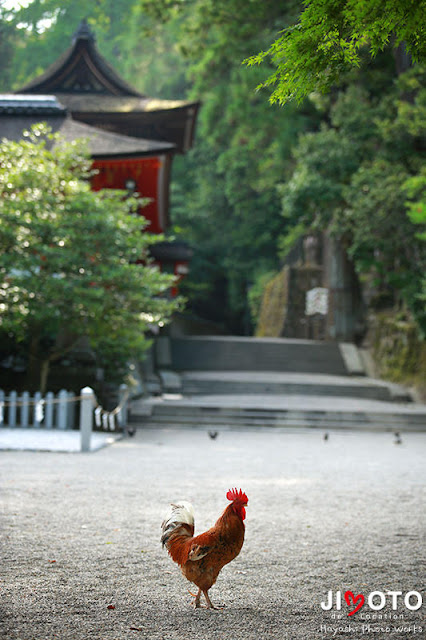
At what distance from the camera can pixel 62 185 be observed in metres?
12.8

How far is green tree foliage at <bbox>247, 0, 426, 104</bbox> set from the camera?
294 centimetres

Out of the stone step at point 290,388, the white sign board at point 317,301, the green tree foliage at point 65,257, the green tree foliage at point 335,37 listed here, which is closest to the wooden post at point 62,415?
the green tree foliage at point 65,257

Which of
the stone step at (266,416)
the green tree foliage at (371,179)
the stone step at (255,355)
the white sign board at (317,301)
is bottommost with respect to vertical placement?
the stone step at (266,416)

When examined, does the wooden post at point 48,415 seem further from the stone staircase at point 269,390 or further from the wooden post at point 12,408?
the stone staircase at point 269,390

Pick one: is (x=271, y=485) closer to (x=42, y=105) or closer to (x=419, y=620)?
(x=419, y=620)

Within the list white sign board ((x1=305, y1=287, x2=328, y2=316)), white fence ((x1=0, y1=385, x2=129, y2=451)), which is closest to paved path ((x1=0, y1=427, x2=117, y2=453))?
white fence ((x1=0, y1=385, x2=129, y2=451))

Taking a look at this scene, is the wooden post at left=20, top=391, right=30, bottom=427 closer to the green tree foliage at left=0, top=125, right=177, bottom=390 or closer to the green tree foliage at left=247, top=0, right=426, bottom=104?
the green tree foliage at left=0, top=125, right=177, bottom=390

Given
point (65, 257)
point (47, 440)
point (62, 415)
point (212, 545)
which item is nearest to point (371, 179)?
point (65, 257)

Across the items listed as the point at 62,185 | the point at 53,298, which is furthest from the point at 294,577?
the point at 62,185

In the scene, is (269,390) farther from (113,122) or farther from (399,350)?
(113,122)

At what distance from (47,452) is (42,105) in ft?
40.5

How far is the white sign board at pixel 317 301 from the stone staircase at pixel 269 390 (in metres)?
3.52

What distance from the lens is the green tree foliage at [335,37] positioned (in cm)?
294

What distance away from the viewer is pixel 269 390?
62.7 feet
